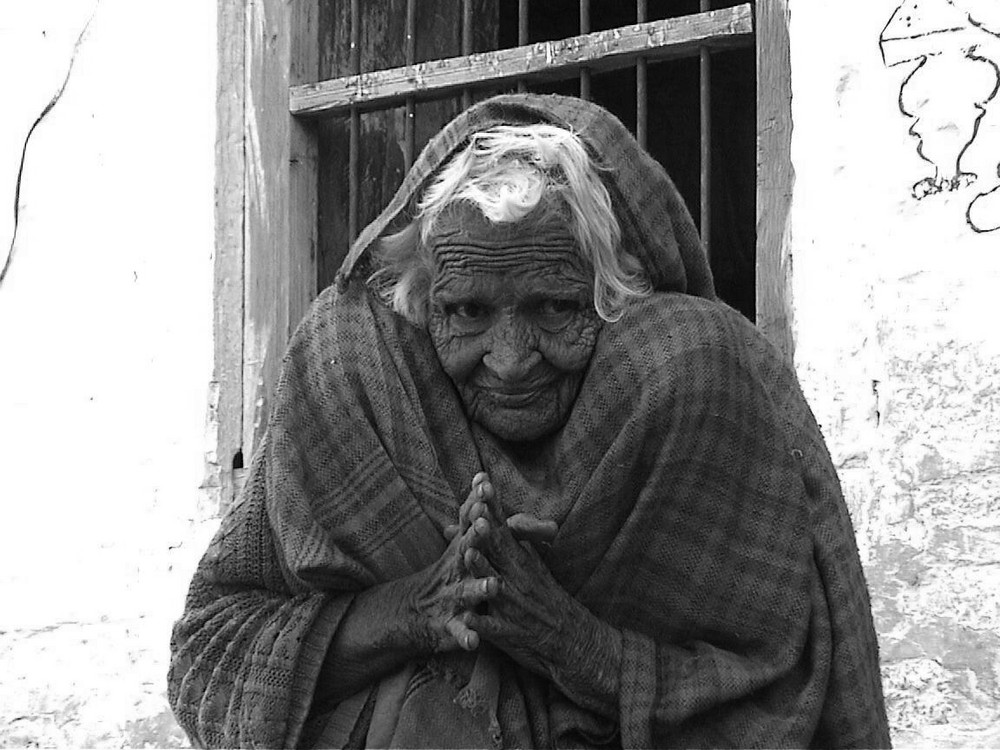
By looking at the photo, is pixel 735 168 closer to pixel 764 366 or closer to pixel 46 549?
pixel 46 549

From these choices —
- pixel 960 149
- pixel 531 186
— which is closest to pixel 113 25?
pixel 960 149

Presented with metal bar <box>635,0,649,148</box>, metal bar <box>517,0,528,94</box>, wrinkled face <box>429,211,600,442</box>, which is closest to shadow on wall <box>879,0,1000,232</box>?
metal bar <box>635,0,649,148</box>

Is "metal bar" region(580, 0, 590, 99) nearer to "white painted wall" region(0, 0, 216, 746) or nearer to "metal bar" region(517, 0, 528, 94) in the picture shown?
"metal bar" region(517, 0, 528, 94)

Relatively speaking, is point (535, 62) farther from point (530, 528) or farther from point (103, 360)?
point (530, 528)

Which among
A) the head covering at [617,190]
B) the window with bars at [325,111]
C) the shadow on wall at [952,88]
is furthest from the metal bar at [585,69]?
the head covering at [617,190]

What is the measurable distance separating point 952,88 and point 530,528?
2.07m

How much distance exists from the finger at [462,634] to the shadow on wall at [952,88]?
2.03 m

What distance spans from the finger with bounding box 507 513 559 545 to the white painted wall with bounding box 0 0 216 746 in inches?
99.0

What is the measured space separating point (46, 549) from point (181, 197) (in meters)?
1.03

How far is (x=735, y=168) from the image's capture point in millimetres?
7871

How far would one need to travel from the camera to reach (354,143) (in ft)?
19.4

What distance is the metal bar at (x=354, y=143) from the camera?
5.92 meters

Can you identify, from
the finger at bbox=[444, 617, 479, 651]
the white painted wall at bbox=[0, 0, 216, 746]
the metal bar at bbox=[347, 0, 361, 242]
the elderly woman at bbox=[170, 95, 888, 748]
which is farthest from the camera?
the metal bar at bbox=[347, 0, 361, 242]

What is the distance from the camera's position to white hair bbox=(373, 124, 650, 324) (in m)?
3.55
